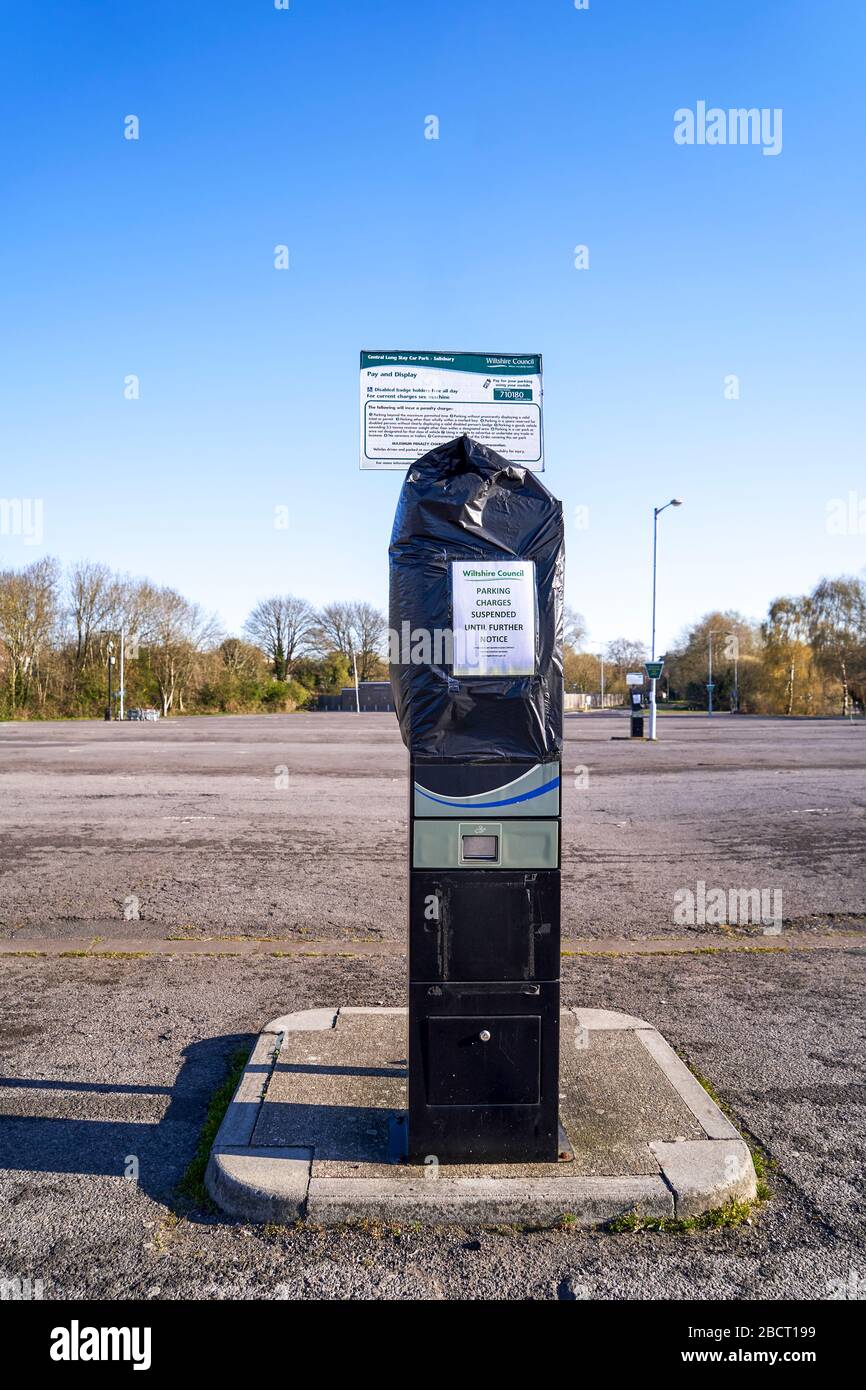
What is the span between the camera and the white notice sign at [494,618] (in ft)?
10.8

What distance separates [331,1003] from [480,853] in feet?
7.98

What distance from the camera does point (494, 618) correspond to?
3.30 meters

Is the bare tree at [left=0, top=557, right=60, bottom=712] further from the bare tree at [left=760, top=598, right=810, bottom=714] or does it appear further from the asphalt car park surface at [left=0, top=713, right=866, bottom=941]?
the bare tree at [left=760, top=598, right=810, bottom=714]

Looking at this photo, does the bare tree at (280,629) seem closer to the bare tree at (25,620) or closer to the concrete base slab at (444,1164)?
the bare tree at (25,620)

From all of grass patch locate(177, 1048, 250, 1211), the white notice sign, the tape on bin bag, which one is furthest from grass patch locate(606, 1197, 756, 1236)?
the white notice sign

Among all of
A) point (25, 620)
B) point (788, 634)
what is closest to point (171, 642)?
point (25, 620)

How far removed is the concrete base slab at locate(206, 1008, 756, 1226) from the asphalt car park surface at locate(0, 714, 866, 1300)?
9cm

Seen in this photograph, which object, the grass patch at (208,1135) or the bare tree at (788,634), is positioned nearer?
the grass patch at (208,1135)

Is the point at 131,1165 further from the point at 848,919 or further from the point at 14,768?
the point at 14,768

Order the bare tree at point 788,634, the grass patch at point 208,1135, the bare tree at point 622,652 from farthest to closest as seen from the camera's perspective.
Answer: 1. the bare tree at point 622,652
2. the bare tree at point 788,634
3. the grass patch at point 208,1135

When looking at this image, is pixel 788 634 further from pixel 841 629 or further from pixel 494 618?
pixel 494 618

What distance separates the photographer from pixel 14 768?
20469 millimetres

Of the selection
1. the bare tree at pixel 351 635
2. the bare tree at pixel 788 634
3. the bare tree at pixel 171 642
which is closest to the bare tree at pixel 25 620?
the bare tree at pixel 171 642
